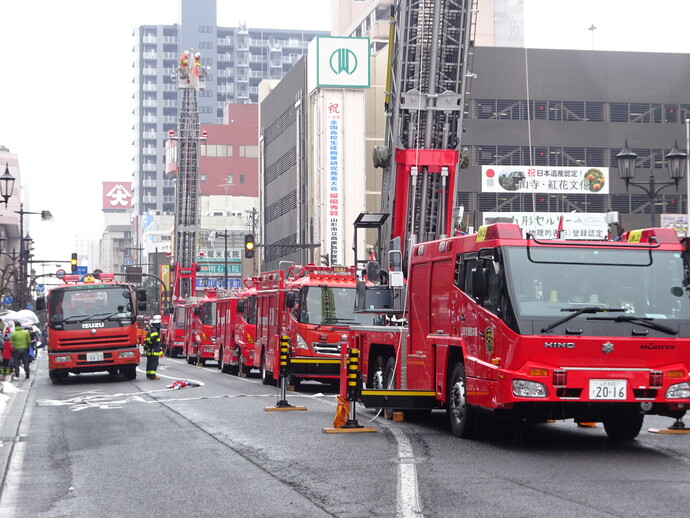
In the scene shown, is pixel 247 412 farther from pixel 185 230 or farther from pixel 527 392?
pixel 185 230

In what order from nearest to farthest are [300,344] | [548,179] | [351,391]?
[351,391] < [300,344] < [548,179]

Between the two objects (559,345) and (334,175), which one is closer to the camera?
(559,345)

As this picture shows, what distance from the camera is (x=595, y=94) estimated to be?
257 ft

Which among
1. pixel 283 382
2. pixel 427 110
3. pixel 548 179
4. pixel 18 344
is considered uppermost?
pixel 548 179

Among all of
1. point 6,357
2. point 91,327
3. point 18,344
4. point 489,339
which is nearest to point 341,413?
point 489,339

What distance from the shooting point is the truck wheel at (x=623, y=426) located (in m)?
14.0

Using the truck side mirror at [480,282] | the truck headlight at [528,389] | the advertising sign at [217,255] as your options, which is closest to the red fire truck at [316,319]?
the truck side mirror at [480,282]

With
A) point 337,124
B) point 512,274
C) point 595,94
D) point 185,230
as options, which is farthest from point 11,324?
point 595,94

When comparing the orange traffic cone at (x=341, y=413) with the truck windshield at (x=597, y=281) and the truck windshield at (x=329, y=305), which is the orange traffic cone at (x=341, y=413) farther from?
the truck windshield at (x=329, y=305)

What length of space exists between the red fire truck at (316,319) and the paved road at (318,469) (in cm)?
689

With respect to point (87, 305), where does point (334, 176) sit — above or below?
above

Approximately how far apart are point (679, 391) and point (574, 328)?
1.42 metres

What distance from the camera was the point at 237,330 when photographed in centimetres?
3509

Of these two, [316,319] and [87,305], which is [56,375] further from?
[316,319]
